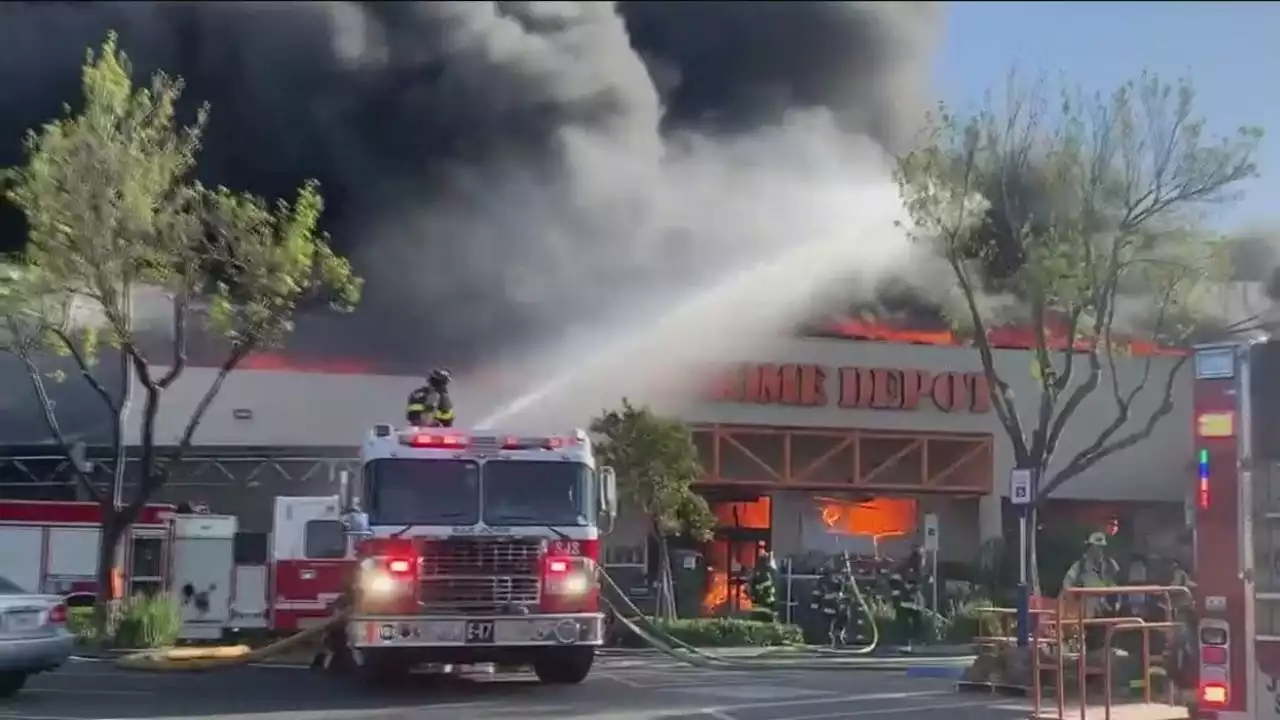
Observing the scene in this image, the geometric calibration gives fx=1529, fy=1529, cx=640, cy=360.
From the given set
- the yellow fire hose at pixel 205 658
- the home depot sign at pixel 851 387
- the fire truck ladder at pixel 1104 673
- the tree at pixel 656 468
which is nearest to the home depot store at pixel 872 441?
the home depot sign at pixel 851 387

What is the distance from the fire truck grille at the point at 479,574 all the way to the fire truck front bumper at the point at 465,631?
0.11m

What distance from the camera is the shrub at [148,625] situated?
57.0 ft

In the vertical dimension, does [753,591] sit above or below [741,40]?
below

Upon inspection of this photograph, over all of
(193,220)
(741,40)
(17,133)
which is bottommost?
(193,220)

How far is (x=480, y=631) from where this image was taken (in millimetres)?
11469

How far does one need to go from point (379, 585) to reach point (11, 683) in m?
2.93

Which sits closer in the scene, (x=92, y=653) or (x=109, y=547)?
(x=92, y=653)

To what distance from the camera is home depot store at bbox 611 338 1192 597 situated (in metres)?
26.4

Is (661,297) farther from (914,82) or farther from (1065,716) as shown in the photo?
(1065,716)

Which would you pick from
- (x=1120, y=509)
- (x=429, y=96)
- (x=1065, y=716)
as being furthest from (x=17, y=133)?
(x=1065, y=716)

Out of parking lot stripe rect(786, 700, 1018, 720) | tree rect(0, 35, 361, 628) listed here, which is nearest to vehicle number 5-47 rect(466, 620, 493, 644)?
parking lot stripe rect(786, 700, 1018, 720)

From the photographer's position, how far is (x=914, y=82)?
34156 mm

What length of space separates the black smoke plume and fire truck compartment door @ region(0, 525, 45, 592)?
956 cm

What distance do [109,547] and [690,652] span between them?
7.70 meters
